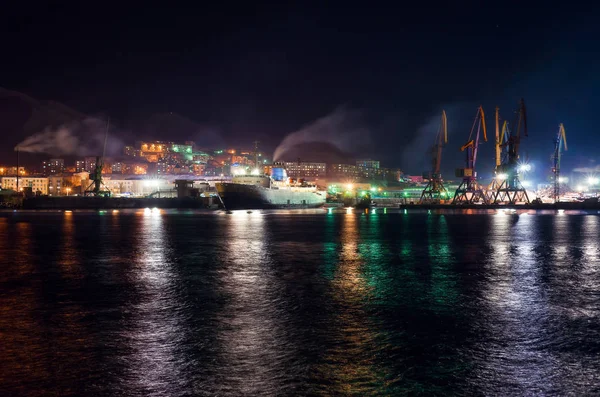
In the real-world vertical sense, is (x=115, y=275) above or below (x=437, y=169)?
below

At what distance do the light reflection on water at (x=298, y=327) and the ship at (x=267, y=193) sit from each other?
7244 centimetres

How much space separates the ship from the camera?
302 feet

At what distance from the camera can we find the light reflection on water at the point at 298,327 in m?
6.41

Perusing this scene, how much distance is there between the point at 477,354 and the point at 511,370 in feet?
2.51

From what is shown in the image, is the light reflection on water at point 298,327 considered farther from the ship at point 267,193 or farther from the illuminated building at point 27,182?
the illuminated building at point 27,182

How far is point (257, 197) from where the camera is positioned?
95.8 meters

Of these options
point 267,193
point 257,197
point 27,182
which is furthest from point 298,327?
point 27,182

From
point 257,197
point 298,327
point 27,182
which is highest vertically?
point 27,182

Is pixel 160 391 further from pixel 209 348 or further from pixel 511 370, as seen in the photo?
pixel 511 370

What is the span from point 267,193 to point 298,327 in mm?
89705

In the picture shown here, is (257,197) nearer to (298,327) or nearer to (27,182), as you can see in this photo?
(298,327)

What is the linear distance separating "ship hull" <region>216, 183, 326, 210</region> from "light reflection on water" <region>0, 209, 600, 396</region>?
2842 inches

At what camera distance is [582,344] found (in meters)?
8.18

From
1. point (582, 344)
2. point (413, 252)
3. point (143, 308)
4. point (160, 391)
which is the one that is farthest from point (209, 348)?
point (413, 252)
